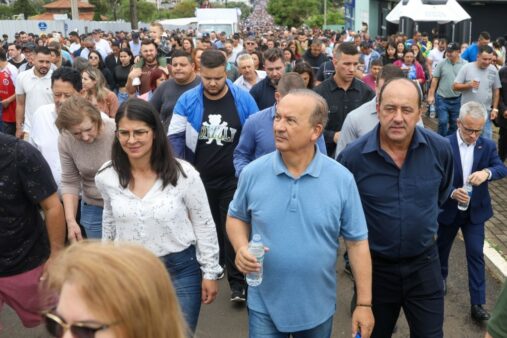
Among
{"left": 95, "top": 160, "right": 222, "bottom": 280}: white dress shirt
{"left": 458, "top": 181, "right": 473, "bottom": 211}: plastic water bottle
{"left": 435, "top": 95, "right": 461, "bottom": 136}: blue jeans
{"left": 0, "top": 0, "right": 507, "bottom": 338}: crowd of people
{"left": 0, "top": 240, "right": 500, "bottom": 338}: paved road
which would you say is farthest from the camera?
{"left": 435, "top": 95, "right": 461, "bottom": 136}: blue jeans

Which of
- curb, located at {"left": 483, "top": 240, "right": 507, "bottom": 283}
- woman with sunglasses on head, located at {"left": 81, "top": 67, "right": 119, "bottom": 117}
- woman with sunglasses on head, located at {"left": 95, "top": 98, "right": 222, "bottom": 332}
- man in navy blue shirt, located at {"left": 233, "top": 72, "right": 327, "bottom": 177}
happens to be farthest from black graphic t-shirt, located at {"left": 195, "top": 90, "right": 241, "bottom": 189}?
curb, located at {"left": 483, "top": 240, "right": 507, "bottom": 283}

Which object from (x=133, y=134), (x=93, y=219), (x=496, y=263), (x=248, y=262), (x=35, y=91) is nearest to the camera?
(x=248, y=262)

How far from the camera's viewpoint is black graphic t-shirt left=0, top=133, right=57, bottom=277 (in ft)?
10.9

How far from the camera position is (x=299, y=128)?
2992 mm

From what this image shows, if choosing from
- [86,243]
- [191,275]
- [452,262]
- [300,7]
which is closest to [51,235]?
[191,275]

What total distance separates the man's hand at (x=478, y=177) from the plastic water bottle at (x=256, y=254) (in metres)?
2.30

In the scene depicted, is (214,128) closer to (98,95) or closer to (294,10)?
(98,95)

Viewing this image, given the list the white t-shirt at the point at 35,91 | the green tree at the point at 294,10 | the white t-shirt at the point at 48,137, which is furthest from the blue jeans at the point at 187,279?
the green tree at the point at 294,10

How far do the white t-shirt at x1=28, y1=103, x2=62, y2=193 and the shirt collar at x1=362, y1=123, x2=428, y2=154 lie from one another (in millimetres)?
2750

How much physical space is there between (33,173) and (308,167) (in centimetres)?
160

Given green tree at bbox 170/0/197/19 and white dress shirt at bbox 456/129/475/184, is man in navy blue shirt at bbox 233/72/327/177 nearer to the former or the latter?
white dress shirt at bbox 456/129/475/184

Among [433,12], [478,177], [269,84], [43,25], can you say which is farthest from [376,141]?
[43,25]

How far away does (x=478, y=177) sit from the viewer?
4516 mm

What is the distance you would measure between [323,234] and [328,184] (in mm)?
251
